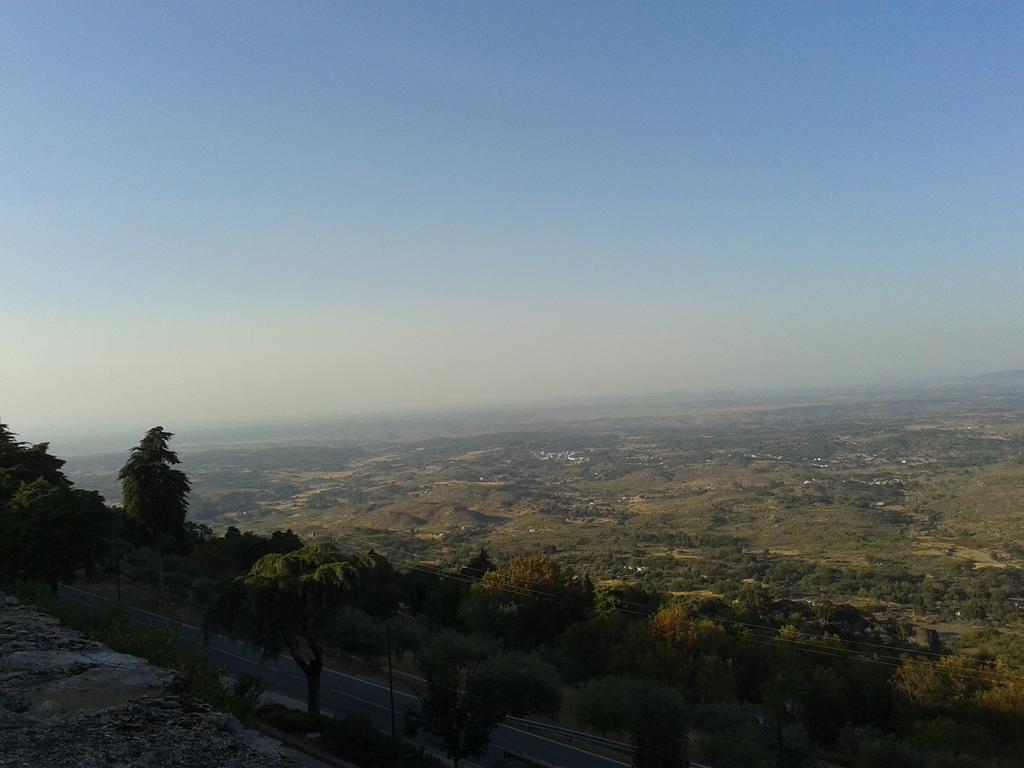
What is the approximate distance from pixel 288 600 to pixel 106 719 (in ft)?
40.3

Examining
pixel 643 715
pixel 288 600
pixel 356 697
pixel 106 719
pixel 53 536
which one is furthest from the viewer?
pixel 356 697

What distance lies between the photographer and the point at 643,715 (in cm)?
1956

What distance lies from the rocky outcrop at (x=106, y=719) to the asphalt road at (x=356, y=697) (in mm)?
9138

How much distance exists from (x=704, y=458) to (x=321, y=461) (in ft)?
288

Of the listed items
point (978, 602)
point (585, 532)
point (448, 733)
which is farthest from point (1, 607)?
point (585, 532)

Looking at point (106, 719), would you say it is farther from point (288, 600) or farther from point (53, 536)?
point (53, 536)

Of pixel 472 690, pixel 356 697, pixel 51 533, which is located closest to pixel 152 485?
pixel 51 533

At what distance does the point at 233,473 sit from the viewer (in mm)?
124188

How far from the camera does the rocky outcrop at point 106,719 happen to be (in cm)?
636

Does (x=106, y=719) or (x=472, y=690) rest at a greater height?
(x=106, y=719)

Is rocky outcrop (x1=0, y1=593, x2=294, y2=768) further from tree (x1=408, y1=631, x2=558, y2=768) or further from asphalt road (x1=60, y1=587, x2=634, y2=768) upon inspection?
tree (x1=408, y1=631, x2=558, y2=768)

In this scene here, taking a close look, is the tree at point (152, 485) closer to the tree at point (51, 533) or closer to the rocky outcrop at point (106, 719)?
the tree at point (51, 533)

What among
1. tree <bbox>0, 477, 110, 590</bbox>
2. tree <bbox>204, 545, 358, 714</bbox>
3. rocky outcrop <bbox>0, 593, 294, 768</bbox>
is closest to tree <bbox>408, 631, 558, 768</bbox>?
A: tree <bbox>204, 545, 358, 714</bbox>

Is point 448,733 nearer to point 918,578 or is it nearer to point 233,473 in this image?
point 918,578
